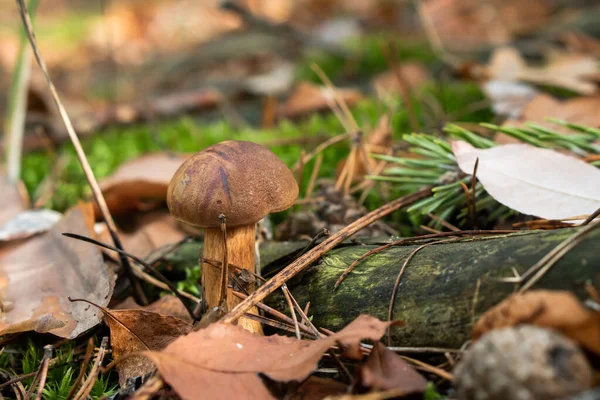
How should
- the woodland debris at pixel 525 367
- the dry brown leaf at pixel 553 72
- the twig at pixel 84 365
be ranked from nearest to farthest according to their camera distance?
the woodland debris at pixel 525 367 < the twig at pixel 84 365 < the dry brown leaf at pixel 553 72

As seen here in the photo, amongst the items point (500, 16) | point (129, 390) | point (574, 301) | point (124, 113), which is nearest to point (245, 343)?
point (129, 390)

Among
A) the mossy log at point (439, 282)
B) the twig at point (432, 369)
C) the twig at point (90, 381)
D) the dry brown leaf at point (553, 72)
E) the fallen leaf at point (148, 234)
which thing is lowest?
the fallen leaf at point (148, 234)

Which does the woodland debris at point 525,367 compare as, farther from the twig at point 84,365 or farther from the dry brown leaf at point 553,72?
the dry brown leaf at point 553,72

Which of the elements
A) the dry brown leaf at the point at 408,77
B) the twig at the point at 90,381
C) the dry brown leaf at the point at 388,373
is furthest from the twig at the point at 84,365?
the dry brown leaf at the point at 408,77

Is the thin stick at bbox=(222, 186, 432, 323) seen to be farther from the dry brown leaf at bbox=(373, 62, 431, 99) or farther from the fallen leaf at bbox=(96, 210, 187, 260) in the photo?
the dry brown leaf at bbox=(373, 62, 431, 99)

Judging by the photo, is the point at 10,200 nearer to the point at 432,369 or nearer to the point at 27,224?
the point at 27,224

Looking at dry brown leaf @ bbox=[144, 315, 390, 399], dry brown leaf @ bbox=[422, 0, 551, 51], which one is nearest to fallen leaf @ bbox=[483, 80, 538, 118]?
dry brown leaf @ bbox=[144, 315, 390, 399]

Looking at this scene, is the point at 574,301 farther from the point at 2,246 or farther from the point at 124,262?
the point at 2,246
